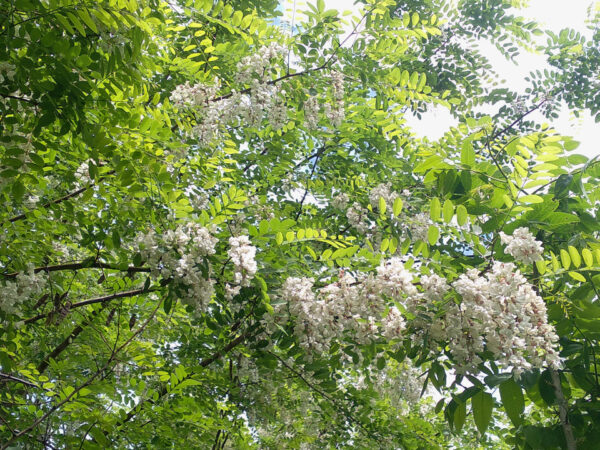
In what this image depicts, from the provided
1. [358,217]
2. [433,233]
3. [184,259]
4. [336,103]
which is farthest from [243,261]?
[358,217]

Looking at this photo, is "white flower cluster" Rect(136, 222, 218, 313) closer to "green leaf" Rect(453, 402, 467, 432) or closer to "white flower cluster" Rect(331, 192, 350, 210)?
"green leaf" Rect(453, 402, 467, 432)

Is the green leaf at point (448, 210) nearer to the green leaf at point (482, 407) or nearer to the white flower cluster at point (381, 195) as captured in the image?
the green leaf at point (482, 407)

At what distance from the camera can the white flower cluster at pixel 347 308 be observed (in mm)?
2102

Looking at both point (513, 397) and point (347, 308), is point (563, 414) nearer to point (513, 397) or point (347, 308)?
point (513, 397)

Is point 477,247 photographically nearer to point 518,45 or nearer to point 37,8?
point 37,8

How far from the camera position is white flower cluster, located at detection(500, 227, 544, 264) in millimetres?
1821

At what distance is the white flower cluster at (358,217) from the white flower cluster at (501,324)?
2361 millimetres

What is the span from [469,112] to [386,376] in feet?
11.2

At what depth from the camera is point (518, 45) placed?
6379 mm

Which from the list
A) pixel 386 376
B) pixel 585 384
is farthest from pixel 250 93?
Answer: pixel 386 376

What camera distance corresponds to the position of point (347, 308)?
219cm

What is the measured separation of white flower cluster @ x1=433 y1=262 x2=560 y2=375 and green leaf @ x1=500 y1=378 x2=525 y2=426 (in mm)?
114

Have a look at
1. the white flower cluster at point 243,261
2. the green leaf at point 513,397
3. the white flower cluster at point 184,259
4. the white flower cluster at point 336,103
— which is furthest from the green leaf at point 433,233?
the white flower cluster at point 336,103

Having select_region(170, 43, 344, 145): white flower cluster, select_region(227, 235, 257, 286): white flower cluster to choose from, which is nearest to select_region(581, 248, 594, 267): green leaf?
select_region(227, 235, 257, 286): white flower cluster
